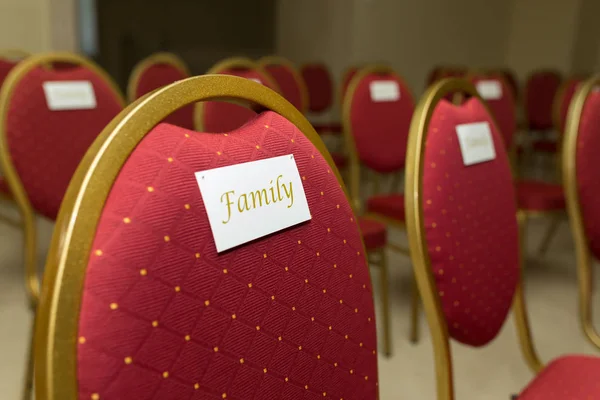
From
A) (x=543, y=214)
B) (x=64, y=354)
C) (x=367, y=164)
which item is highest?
(x=64, y=354)

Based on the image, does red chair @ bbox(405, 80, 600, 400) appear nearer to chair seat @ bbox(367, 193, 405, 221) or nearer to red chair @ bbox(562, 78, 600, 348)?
red chair @ bbox(562, 78, 600, 348)

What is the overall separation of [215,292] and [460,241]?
501 millimetres

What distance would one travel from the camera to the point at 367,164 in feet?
7.07

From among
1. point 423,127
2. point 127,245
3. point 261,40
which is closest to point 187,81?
point 127,245

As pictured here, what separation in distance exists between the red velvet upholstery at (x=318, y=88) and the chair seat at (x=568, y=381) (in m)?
4.08

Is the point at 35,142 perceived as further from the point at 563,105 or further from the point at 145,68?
the point at 563,105

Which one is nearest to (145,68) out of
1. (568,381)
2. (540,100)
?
(568,381)

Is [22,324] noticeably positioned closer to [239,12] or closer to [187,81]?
[187,81]

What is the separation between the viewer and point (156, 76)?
2.61 metres

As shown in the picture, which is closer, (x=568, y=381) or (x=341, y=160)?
(x=568, y=381)

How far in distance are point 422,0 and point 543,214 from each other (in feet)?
15.2

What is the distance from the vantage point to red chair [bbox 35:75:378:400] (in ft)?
1.18

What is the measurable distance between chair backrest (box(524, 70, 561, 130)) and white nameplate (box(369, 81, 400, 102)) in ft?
9.19

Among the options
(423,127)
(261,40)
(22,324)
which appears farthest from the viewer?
(261,40)
